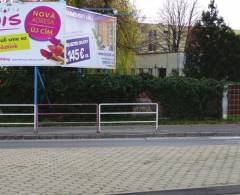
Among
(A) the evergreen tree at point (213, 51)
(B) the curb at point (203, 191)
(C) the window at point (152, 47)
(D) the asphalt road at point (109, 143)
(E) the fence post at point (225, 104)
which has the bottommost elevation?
(D) the asphalt road at point (109, 143)

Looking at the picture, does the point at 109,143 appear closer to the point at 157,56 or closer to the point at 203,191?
the point at 203,191

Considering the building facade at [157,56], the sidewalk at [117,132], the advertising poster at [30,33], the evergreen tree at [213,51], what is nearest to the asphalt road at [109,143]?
the sidewalk at [117,132]

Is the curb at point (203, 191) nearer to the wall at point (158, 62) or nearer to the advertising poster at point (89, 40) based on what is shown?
the advertising poster at point (89, 40)

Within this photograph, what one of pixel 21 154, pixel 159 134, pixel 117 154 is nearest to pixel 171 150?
pixel 117 154

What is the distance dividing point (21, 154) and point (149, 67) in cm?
5033

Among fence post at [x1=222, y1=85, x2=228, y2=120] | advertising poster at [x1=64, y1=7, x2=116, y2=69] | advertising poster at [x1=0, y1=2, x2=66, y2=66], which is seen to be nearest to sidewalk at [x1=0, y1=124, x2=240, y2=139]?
fence post at [x1=222, y1=85, x2=228, y2=120]

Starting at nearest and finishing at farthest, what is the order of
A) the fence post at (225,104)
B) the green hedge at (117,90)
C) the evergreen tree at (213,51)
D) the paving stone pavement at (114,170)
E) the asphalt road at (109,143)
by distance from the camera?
the paving stone pavement at (114,170) < the asphalt road at (109,143) < the green hedge at (117,90) < the fence post at (225,104) < the evergreen tree at (213,51)

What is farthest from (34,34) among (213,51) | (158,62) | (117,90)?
(158,62)

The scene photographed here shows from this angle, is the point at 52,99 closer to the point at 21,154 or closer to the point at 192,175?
the point at 21,154

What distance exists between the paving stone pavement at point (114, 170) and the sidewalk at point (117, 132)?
6031 millimetres

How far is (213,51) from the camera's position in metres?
30.6

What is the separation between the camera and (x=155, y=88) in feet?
85.5

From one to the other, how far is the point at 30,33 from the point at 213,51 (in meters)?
11.1

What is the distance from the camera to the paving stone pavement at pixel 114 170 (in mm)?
8938
